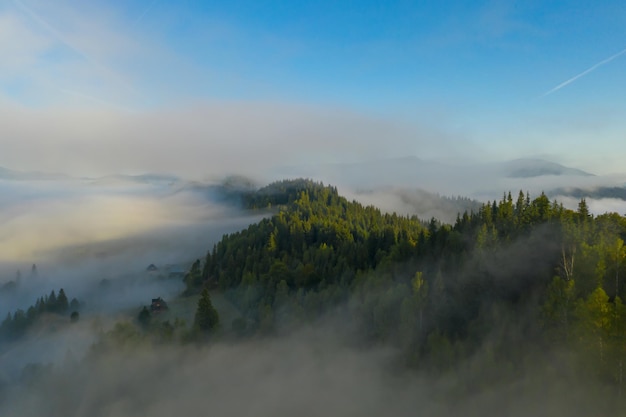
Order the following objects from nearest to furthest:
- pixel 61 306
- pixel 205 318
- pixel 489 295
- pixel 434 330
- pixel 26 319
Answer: pixel 434 330, pixel 489 295, pixel 205 318, pixel 26 319, pixel 61 306

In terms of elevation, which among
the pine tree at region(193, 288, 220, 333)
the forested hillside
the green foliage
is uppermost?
the forested hillside

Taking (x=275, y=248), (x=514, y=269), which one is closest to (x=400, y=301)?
(x=514, y=269)

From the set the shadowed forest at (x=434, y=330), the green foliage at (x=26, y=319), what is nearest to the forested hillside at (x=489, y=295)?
the shadowed forest at (x=434, y=330)

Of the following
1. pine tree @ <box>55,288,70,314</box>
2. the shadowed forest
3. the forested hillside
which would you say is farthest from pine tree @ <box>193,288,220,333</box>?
pine tree @ <box>55,288,70,314</box>

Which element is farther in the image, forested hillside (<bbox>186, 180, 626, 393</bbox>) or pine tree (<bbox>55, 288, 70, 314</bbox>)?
pine tree (<bbox>55, 288, 70, 314</bbox>)

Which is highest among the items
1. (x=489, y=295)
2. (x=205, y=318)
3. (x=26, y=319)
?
(x=489, y=295)

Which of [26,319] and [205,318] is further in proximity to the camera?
[26,319]

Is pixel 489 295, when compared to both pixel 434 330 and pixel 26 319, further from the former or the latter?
pixel 26 319

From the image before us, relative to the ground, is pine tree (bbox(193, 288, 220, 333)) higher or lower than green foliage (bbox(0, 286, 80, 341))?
higher

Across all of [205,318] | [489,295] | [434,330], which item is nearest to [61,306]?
[205,318]

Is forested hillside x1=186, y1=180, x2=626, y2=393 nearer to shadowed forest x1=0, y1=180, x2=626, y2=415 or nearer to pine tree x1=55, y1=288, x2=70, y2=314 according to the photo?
shadowed forest x1=0, y1=180, x2=626, y2=415

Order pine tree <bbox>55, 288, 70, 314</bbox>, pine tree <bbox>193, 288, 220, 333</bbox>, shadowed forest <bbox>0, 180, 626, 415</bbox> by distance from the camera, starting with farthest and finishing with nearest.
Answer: pine tree <bbox>55, 288, 70, 314</bbox> → pine tree <bbox>193, 288, 220, 333</bbox> → shadowed forest <bbox>0, 180, 626, 415</bbox>
